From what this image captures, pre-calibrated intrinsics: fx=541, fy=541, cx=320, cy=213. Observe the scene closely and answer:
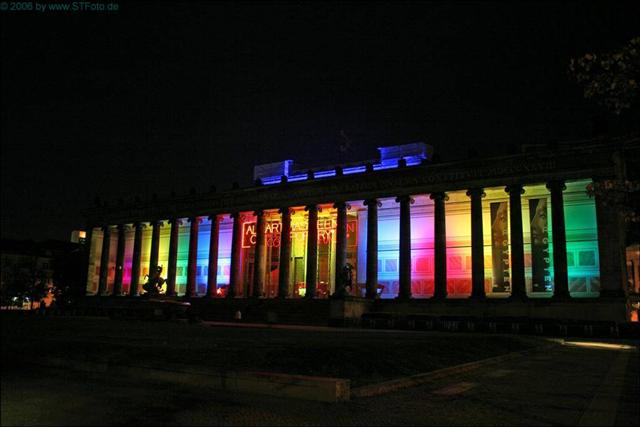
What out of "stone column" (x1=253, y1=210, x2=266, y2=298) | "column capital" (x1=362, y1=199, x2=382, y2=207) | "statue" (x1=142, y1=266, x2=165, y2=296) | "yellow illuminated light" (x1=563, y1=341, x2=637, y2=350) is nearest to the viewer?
"yellow illuminated light" (x1=563, y1=341, x2=637, y2=350)

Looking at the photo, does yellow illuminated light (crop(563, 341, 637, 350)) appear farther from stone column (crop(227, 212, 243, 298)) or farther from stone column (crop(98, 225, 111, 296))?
stone column (crop(98, 225, 111, 296))

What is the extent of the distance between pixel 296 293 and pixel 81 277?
120 feet

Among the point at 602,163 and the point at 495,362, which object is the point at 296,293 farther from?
the point at 495,362

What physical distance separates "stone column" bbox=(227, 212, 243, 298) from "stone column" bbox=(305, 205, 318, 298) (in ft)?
31.3

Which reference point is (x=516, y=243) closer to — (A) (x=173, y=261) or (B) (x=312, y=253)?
(B) (x=312, y=253)

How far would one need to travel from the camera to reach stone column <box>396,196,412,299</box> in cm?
4912

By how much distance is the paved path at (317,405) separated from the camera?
26.4 feet

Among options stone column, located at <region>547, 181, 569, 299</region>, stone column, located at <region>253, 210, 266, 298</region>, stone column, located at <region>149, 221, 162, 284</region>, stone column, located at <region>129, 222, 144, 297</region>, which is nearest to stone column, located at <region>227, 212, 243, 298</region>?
stone column, located at <region>253, 210, 266, 298</region>

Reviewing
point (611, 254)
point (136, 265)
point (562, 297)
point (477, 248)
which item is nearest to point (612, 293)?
point (611, 254)

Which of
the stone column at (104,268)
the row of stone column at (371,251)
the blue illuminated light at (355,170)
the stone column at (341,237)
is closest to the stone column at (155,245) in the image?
the row of stone column at (371,251)

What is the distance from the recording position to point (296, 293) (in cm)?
6338

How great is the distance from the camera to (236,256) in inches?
2394

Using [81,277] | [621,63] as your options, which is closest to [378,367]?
[621,63]

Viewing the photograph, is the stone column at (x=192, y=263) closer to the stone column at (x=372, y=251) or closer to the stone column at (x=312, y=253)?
the stone column at (x=312, y=253)
